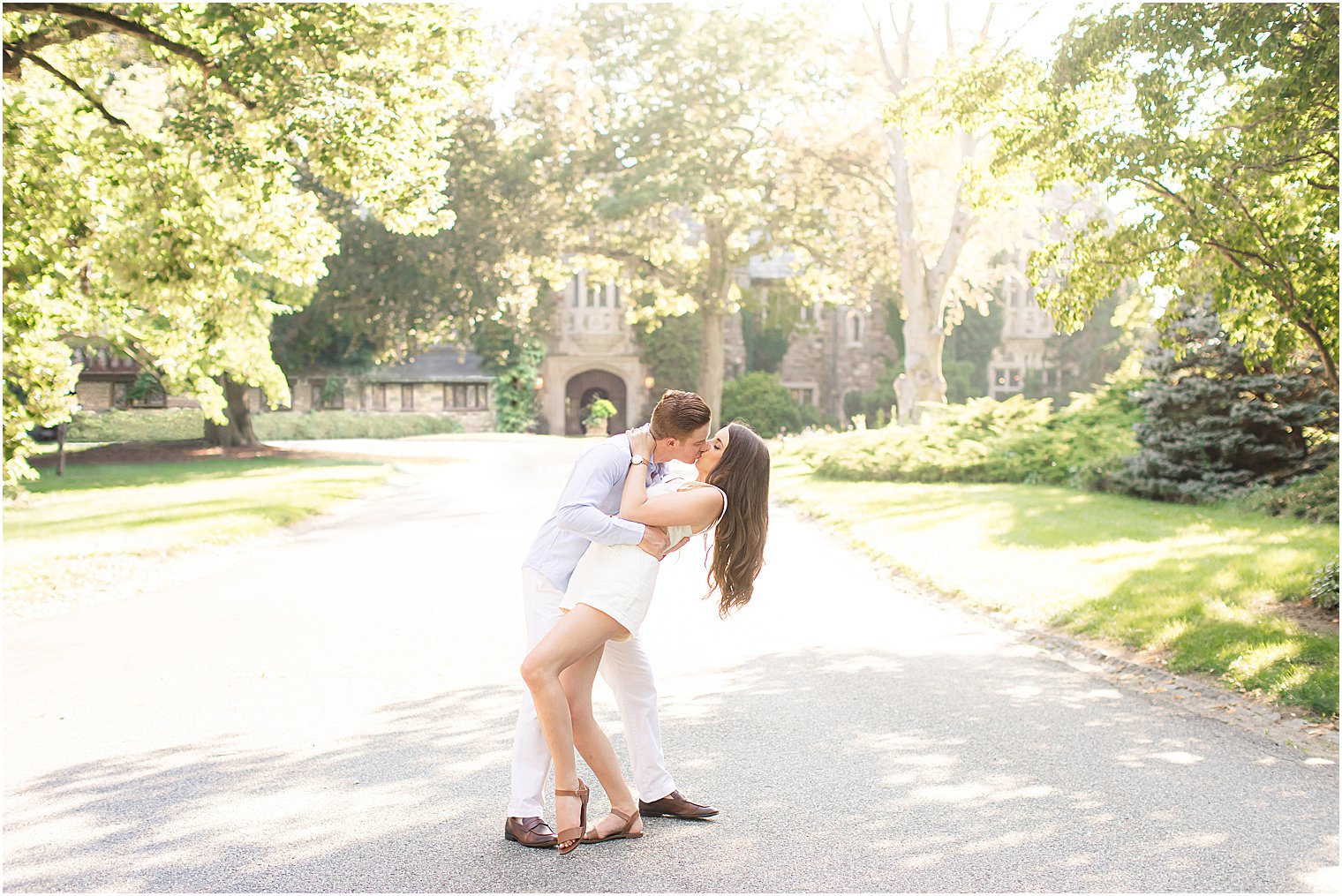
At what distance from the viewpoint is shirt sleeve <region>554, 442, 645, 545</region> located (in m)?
4.39

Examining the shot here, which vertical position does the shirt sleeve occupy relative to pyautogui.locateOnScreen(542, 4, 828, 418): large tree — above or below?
below

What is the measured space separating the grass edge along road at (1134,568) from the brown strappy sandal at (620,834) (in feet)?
13.8

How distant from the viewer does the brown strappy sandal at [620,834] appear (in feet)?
15.1

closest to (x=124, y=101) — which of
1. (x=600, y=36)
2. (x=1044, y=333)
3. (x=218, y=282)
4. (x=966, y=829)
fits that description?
(x=218, y=282)

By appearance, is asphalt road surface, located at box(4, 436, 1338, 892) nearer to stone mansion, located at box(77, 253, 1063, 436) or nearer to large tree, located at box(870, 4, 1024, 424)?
large tree, located at box(870, 4, 1024, 424)

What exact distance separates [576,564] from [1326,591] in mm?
7152

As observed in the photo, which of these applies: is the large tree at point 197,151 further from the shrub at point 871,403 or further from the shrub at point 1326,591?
the shrub at point 871,403

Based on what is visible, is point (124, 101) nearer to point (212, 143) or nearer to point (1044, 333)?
point (212, 143)

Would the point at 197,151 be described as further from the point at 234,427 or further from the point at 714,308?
the point at 234,427

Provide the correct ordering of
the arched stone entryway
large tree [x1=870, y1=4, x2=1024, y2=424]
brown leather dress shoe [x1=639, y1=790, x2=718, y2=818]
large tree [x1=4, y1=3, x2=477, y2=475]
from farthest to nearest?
the arched stone entryway → large tree [x1=870, y1=4, x2=1024, y2=424] → large tree [x1=4, y1=3, x2=477, y2=475] → brown leather dress shoe [x1=639, y1=790, x2=718, y2=818]

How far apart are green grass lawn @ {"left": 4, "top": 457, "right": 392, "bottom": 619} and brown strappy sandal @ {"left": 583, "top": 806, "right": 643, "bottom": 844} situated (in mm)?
8210

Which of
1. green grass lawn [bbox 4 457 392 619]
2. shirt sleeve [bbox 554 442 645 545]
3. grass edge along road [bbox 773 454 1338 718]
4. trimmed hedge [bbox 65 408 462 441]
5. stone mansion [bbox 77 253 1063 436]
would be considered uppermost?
stone mansion [bbox 77 253 1063 436]

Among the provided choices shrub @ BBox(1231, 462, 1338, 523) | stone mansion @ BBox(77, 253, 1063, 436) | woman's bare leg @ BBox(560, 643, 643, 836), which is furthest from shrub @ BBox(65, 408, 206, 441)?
woman's bare leg @ BBox(560, 643, 643, 836)

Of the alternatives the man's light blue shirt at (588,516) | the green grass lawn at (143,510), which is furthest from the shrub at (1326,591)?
the green grass lawn at (143,510)
